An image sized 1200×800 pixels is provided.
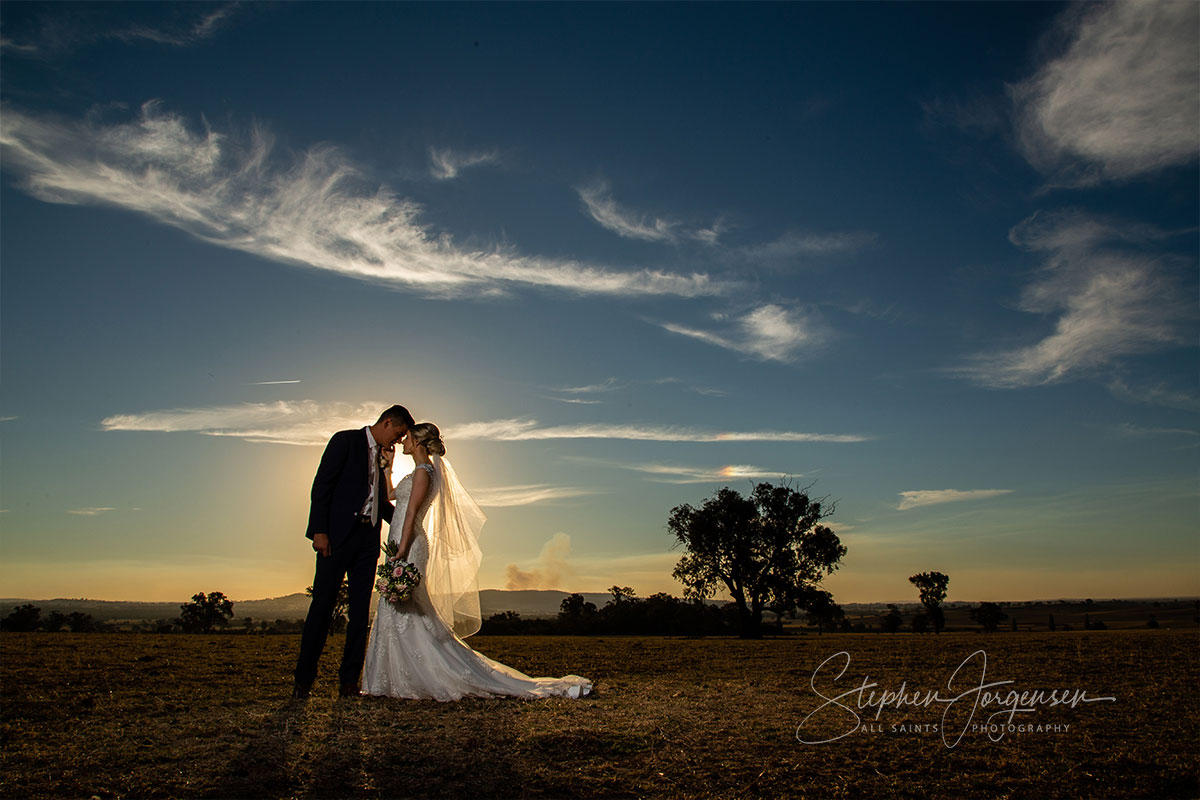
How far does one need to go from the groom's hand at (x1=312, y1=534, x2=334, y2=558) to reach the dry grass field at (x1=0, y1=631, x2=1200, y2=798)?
1536 mm

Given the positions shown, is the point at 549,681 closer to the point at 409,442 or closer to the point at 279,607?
the point at 409,442

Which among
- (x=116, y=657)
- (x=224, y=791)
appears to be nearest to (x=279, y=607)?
(x=116, y=657)

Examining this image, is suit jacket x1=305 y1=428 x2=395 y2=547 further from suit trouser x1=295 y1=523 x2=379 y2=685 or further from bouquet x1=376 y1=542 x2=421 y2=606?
bouquet x1=376 y1=542 x2=421 y2=606

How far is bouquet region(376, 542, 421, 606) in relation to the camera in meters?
7.88

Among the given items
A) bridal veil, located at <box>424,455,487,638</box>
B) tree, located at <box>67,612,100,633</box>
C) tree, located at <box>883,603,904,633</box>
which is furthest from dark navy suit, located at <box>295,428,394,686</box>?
tree, located at <box>883,603,904,633</box>

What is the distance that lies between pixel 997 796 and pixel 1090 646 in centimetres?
1428

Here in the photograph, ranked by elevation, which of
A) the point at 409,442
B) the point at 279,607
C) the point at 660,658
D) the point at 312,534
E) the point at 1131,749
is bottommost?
the point at 279,607

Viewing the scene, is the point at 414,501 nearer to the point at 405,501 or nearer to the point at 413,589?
the point at 405,501

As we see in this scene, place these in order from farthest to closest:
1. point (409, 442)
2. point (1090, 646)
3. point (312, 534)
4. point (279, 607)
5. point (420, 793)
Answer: point (279, 607) < point (1090, 646) < point (409, 442) < point (312, 534) < point (420, 793)

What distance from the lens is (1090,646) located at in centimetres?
1527

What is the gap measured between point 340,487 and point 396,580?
4.16ft

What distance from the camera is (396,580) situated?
7891mm
